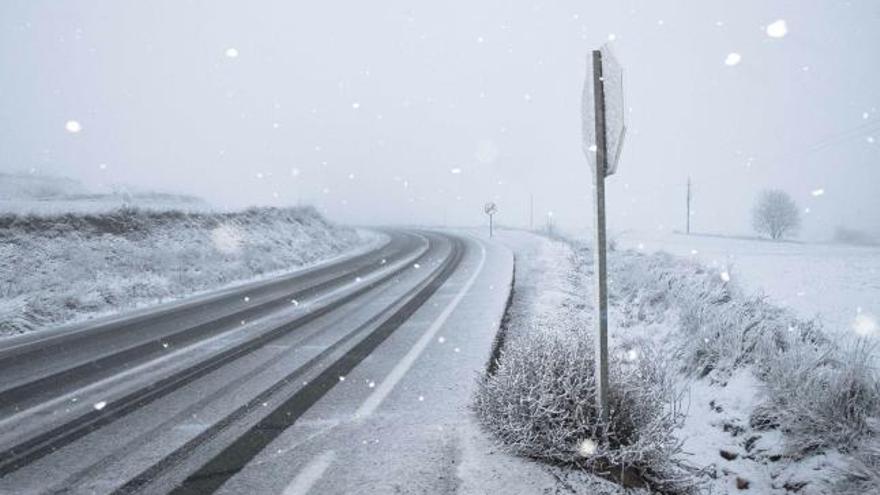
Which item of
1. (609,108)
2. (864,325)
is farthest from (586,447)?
(864,325)

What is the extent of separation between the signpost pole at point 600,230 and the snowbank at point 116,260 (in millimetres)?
9646

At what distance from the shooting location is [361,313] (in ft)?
31.4

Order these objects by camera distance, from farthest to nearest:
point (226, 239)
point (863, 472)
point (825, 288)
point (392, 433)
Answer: point (226, 239) → point (825, 288) → point (392, 433) → point (863, 472)

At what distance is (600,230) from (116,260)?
13466 millimetres

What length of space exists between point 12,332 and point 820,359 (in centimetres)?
1119

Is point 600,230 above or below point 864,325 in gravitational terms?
above

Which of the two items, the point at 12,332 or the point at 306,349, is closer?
the point at 306,349

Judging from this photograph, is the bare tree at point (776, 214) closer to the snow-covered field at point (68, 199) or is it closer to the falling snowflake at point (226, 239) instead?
the snow-covered field at point (68, 199)

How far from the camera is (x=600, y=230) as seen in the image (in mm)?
3734

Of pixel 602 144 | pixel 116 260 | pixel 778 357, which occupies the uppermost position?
pixel 602 144

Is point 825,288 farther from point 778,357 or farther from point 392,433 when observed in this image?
point 392,433

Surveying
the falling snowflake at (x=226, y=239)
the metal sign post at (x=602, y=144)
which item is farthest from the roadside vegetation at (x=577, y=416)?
the falling snowflake at (x=226, y=239)

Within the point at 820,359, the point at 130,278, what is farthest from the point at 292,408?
the point at 130,278

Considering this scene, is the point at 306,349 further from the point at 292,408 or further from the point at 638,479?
the point at 638,479
